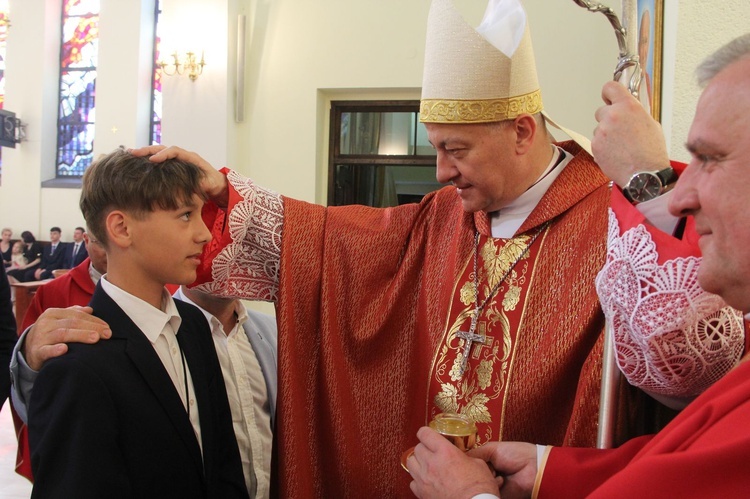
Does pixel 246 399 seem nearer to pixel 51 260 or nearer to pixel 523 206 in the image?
pixel 523 206

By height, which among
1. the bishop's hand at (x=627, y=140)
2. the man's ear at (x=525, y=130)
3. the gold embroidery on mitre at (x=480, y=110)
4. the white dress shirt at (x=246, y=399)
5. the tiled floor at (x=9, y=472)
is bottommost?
the tiled floor at (x=9, y=472)

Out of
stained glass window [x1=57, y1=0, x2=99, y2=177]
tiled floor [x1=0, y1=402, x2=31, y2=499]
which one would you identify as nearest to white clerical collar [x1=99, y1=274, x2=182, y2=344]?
tiled floor [x1=0, y1=402, x2=31, y2=499]

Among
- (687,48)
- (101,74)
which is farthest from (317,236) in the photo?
(101,74)

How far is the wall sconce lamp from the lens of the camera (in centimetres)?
669

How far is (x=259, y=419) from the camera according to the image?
2016 millimetres

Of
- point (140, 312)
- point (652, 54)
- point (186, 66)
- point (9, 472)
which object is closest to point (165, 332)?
point (140, 312)

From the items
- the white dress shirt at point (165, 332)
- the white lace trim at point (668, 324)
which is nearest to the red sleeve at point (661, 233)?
the white lace trim at point (668, 324)

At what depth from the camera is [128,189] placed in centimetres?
161

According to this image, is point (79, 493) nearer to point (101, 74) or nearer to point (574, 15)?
point (574, 15)

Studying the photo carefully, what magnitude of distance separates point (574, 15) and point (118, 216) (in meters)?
5.62

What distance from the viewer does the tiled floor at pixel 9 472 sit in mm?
4188

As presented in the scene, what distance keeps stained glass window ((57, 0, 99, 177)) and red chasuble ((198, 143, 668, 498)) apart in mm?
11017

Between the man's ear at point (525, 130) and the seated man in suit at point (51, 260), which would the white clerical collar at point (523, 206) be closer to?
the man's ear at point (525, 130)

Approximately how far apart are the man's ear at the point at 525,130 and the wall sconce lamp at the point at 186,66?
5.51 metres
